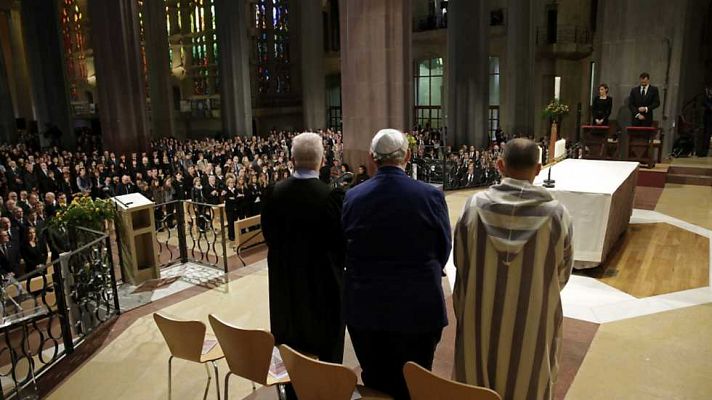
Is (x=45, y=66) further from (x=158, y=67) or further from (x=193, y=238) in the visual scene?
(x=193, y=238)

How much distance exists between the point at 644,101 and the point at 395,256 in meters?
10.8

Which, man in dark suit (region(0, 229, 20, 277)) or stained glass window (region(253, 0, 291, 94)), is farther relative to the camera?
stained glass window (region(253, 0, 291, 94))

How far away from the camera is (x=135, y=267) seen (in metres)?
7.61

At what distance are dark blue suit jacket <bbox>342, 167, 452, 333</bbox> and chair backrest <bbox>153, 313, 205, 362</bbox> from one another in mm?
1429

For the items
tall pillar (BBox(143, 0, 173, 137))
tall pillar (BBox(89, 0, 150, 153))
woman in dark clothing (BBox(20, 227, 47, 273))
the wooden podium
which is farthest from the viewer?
tall pillar (BBox(143, 0, 173, 137))

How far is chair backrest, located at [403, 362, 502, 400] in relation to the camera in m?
2.68

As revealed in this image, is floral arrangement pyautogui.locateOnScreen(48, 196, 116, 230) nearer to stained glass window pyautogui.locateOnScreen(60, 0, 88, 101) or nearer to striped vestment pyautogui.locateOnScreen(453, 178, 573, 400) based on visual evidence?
striped vestment pyautogui.locateOnScreen(453, 178, 573, 400)

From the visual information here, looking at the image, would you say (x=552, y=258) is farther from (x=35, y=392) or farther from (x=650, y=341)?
(x=35, y=392)

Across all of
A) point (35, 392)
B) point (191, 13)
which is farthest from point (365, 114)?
point (191, 13)

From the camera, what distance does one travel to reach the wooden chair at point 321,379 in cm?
297

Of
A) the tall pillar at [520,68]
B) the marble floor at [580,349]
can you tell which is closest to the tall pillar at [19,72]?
the tall pillar at [520,68]

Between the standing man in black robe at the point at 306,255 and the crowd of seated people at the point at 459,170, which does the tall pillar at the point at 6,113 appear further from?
the standing man in black robe at the point at 306,255

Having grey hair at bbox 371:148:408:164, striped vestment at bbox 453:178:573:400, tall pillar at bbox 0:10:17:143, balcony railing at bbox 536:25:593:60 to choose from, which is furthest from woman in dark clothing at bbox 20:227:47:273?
balcony railing at bbox 536:25:593:60

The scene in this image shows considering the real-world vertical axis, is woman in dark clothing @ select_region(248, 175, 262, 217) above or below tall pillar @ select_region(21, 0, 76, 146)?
below
